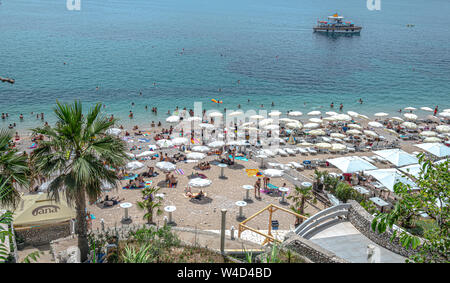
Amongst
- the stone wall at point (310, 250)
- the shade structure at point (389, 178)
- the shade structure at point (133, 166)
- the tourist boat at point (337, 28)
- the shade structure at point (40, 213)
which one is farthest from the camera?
the tourist boat at point (337, 28)

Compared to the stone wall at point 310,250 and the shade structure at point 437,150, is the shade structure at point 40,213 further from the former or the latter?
the shade structure at point 437,150

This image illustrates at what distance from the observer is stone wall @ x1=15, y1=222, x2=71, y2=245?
12902 millimetres

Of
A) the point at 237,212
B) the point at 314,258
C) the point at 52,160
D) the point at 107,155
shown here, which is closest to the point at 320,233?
the point at 314,258

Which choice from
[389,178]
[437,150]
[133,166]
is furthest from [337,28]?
[133,166]

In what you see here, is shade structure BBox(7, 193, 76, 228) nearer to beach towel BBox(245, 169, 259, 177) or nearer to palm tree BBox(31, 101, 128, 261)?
palm tree BBox(31, 101, 128, 261)

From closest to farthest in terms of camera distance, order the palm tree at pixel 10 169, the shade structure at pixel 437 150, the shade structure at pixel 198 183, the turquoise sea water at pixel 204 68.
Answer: the palm tree at pixel 10 169 → the shade structure at pixel 198 183 → the shade structure at pixel 437 150 → the turquoise sea water at pixel 204 68

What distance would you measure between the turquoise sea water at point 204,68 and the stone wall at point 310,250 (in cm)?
3255

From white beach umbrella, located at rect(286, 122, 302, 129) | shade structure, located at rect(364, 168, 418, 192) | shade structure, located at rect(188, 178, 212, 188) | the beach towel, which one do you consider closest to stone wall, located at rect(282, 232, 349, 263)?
shade structure, located at rect(188, 178, 212, 188)

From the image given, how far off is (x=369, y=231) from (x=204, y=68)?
5964cm

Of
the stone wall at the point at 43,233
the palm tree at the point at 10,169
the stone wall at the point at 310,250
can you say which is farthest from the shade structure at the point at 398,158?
the palm tree at the point at 10,169

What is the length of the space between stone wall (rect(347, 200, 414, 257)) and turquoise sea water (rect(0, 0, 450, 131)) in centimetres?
3142

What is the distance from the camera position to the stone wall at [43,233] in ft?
42.3
